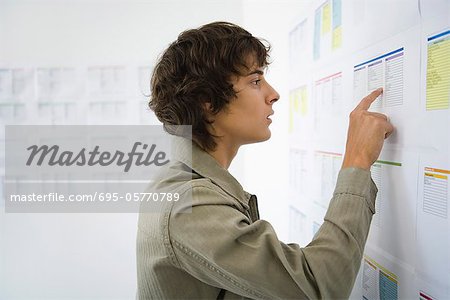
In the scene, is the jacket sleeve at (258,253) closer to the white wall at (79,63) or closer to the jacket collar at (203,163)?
the jacket collar at (203,163)

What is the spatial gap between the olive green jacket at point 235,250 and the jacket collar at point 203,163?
0.03 meters

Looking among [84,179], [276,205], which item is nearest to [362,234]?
[276,205]

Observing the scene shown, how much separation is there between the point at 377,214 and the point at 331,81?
46 centimetres

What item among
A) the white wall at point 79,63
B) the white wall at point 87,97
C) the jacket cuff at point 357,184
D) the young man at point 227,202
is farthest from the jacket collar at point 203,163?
the white wall at point 79,63

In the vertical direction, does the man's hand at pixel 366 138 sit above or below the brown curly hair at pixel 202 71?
below

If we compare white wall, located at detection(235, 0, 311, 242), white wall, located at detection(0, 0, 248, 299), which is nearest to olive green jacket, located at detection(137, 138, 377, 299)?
white wall, located at detection(235, 0, 311, 242)

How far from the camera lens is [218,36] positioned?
38.9 inches

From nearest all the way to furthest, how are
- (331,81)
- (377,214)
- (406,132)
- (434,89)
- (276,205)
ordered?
(434,89), (406,132), (377,214), (331,81), (276,205)

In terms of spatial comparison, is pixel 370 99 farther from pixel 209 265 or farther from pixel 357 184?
pixel 209 265

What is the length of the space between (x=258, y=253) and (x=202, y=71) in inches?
16.8

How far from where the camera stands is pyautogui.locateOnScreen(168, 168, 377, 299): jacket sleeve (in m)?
0.77

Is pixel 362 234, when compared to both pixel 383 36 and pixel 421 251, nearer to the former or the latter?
pixel 421 251

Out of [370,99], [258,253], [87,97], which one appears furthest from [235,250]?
[87,97]

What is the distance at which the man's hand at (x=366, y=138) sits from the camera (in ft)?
3.04
